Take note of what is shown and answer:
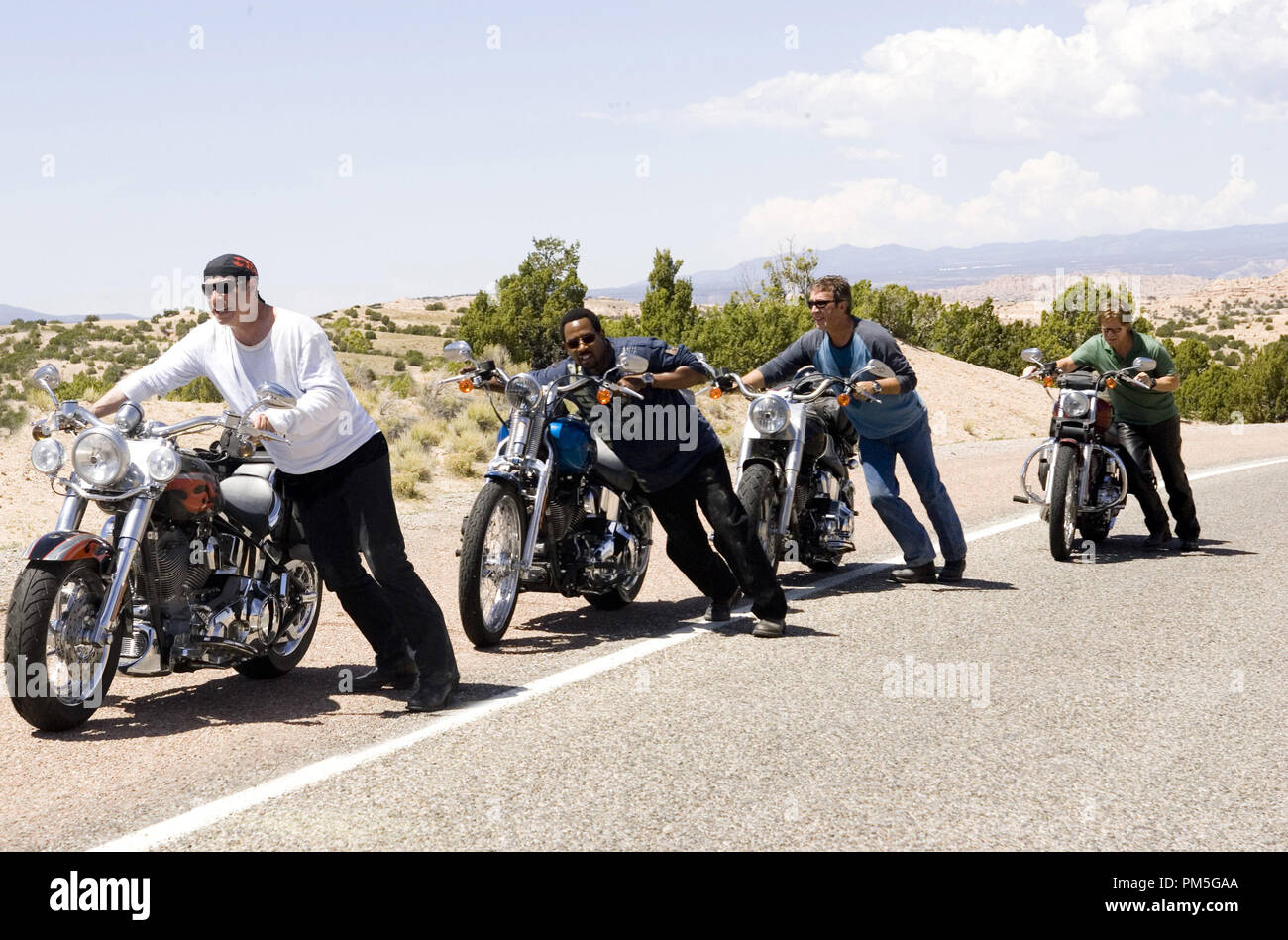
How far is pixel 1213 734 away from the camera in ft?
18.0

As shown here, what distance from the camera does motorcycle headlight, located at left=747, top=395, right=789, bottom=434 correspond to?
8.38m

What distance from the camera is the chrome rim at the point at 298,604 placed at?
6.26 m

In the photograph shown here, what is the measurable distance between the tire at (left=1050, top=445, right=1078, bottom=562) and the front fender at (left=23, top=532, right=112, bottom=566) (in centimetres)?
681

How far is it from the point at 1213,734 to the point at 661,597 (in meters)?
3.90

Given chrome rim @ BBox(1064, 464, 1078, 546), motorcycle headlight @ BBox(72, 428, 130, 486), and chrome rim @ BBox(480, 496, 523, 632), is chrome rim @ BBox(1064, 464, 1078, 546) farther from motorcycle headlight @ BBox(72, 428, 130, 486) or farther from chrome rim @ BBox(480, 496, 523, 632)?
motorcycle headlight @ BBox(72, 428, 130, 486)

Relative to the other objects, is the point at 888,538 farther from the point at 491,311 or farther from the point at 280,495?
the point at 491,311

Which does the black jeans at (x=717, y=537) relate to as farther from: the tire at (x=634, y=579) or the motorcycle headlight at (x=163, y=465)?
the motorcycle headlight at (x=163, y=465)

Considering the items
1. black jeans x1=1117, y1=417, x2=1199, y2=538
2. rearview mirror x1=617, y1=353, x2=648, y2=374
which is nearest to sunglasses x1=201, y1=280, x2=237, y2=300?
rearview mirror x1=617, y1=353, x2=648, y2=374

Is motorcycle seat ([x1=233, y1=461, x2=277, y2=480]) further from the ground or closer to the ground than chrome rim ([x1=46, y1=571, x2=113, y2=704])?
further from the ground

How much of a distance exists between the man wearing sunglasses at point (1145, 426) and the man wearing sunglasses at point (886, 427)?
202 centimetres

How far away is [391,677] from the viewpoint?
20.5 feet

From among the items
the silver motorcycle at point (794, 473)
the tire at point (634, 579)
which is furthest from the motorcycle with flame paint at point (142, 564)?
the silver motorcycle at point (794, 473)
